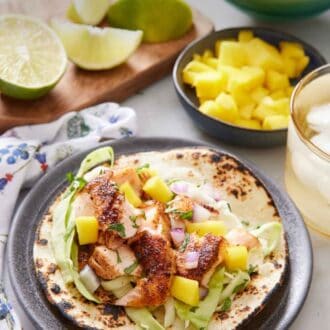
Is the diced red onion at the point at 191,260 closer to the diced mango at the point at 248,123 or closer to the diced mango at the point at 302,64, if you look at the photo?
the diced mango at the point at 248,123

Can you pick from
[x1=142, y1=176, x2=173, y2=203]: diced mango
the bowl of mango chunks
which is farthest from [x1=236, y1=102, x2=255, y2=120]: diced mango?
[x1=142, y1=176, x2=173, y2=203]: diced mango

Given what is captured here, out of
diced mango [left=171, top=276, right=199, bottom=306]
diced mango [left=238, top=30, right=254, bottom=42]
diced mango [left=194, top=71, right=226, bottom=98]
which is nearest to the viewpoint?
diced mango [left=171, top=276, right=199, bottom=306]

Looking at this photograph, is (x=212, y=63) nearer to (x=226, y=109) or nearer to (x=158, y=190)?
(x=226, y=109)

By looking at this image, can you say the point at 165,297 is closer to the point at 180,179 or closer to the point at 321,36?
the point at 180,179

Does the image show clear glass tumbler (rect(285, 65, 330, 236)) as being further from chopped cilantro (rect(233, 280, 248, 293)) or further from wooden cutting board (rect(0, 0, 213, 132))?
wooden cutting board (rect(0, 0, 213, 132))

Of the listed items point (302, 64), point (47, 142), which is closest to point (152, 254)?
point (47, 142)
